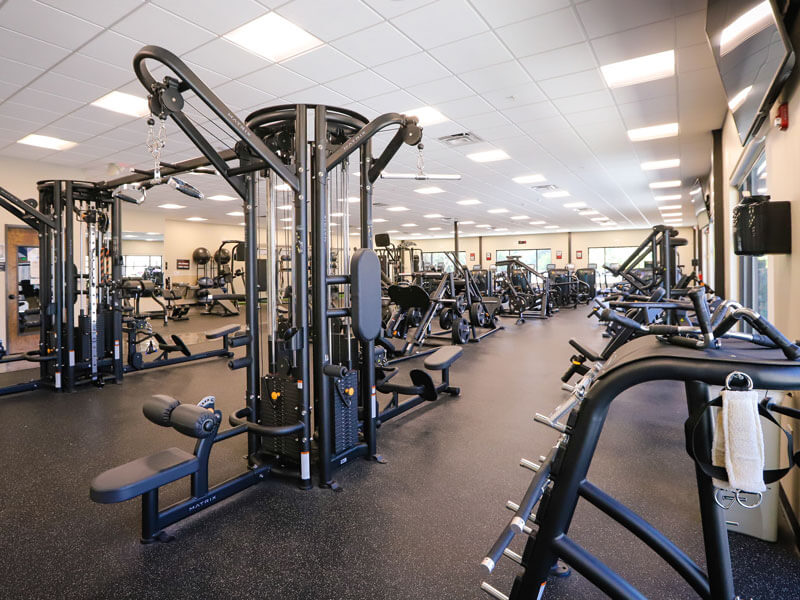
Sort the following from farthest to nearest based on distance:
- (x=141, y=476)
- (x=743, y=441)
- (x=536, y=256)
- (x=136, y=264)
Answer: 1. (x=536, y=256)
2. (x=136, y=264)
3. (x=141, y=476)
4. (x=743, y=441)

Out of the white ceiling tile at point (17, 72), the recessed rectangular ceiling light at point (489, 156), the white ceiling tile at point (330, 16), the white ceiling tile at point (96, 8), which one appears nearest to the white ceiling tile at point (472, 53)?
the white ceiling tile at point (330, 16)

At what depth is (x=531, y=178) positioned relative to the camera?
8.62 meters

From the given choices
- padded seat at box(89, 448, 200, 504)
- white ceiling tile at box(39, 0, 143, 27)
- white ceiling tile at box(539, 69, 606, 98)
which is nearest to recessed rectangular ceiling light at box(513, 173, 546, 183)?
white ceiling tile at box(539, 69, 606, 98)

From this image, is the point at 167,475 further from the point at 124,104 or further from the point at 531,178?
the point at 531,178

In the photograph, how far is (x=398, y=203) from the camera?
11.2 metres

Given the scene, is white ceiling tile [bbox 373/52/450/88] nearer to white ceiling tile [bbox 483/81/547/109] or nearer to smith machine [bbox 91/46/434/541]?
white ceiling tile [bbox 483/81/547/109]

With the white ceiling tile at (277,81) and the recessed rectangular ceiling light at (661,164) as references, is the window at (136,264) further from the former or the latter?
the recessed rectangular ceiling light at (661,164)

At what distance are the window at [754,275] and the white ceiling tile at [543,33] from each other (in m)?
2.33

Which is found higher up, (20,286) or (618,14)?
(618,14)

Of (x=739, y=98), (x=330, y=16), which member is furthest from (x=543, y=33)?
(x=330, y=16)

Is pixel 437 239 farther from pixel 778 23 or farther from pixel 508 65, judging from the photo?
pixel 778 23

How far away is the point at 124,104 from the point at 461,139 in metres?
4.17

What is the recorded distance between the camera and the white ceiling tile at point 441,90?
14.1ft

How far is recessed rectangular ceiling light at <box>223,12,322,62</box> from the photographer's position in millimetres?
3264
